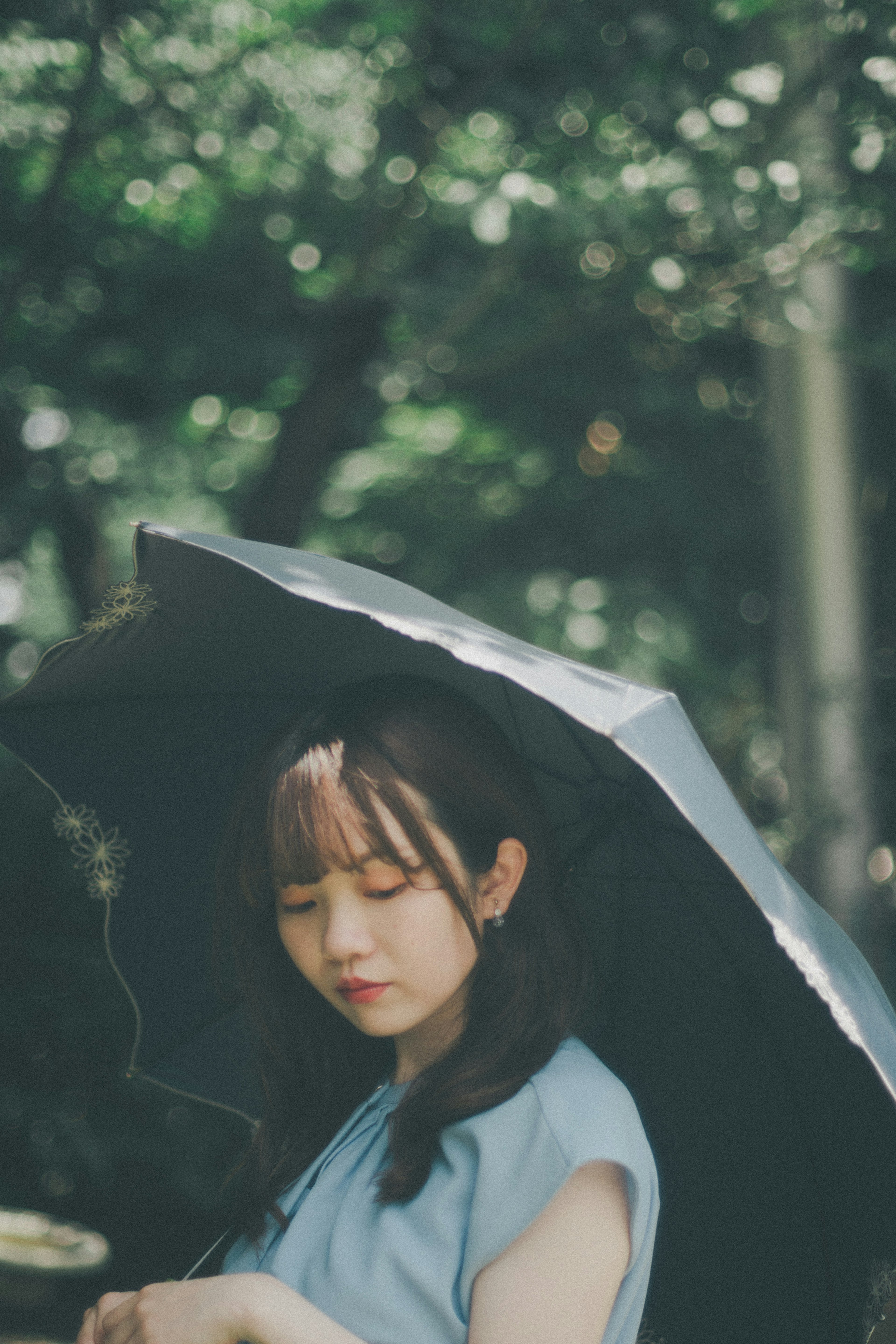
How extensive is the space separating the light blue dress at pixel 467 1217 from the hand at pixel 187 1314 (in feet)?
0.44

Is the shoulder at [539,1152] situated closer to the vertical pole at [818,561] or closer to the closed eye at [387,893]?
the closed eye at [387,893]

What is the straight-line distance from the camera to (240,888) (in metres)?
1.79

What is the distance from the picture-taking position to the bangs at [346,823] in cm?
151

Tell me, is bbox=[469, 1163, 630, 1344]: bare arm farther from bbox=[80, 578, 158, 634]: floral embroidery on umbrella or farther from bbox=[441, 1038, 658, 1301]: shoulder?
bbox=[80, 578, 158, 634]: floral embroidery on umbrella

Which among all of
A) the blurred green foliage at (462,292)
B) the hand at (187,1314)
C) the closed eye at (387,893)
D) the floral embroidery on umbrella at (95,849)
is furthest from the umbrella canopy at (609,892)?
the blurred green foliage at (462,292)

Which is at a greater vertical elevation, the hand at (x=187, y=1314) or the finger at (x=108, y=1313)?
the hand at (x=187, y=1314)

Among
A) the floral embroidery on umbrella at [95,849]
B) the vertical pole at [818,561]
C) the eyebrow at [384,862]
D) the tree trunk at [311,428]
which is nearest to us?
the eyebrow at [384,862]

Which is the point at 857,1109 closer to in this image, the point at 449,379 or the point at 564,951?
the point at 564,951

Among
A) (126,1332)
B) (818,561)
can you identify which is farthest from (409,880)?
(818,561)

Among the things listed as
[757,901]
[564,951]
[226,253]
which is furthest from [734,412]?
[757,901]

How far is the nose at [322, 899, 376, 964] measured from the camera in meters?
1.50

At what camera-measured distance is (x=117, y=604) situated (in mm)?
1677

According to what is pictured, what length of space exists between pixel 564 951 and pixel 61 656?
36.4 inches

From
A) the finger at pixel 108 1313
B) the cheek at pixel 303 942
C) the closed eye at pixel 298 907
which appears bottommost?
the finger at pixel 108 1313
